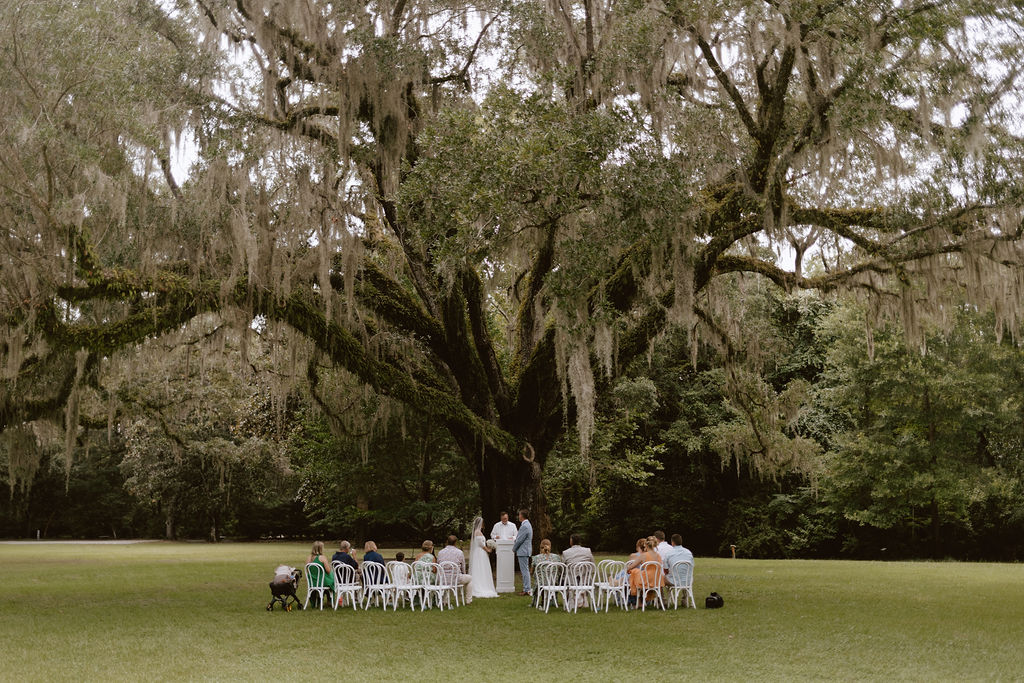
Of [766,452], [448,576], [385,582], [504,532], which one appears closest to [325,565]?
[385,582]

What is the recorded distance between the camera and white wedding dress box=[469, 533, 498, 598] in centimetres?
1241

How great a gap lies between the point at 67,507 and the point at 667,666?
50.9 m

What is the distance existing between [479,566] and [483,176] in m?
5.57

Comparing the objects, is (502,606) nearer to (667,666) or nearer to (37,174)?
(667,666)

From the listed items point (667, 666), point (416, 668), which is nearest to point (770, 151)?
point (667, 666)

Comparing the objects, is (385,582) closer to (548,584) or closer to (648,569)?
(548,584)

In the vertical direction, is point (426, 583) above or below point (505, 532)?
below

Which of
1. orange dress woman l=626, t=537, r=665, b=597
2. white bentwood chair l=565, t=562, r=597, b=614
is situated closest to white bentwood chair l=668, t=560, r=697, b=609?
orange dress woman l=626, t=537, r=665, b=597

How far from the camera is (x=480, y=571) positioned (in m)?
12.6

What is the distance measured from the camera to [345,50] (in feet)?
39.6

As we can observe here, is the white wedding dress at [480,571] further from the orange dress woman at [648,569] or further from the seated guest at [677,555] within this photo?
the seated guest at [677,555]

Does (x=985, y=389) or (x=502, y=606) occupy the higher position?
(x=985, y=389)

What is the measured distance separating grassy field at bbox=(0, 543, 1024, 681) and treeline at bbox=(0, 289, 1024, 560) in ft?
25.0

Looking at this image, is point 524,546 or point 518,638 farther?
point 524,546
